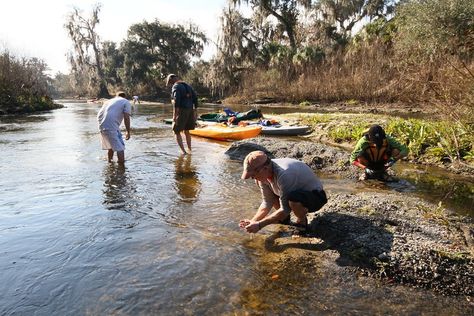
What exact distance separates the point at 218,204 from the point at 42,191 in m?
3.16

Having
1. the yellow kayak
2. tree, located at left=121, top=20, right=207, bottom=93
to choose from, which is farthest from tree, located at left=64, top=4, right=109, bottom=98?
the yellow kayak

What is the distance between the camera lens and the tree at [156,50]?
46569 mm

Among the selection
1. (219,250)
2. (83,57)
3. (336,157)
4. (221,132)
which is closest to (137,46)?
(83,57)

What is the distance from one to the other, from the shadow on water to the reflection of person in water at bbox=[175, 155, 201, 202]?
2.14 metres

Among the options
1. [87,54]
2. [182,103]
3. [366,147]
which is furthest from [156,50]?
[366,147]

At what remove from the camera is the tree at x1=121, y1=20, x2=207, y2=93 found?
46.6 m

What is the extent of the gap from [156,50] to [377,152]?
45614mm

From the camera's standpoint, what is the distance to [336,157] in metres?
8.26

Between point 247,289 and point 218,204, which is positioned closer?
point 247,289

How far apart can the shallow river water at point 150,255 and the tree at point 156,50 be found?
41682 mm

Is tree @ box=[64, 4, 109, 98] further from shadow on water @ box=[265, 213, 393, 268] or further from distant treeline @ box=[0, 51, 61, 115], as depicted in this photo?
shadow on water @ box=[265, 213, 393, 268]

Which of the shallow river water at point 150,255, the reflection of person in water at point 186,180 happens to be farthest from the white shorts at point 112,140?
the reflection of person in water at point 186,180

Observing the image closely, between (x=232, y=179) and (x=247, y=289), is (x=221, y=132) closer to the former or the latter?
(x=232, y=179)

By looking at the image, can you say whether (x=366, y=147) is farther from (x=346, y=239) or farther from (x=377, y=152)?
(x=346, y=239)
